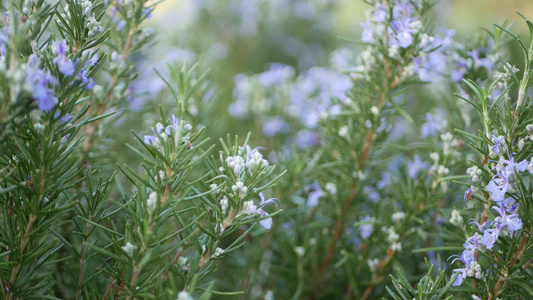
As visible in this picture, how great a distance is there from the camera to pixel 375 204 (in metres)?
1.72

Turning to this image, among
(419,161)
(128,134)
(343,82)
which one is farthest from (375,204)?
(128,134)

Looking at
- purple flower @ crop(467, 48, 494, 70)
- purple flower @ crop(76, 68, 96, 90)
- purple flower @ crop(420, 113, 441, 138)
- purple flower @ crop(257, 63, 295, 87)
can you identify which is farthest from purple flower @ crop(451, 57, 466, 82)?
purple flower @ crop(76, 68, 96, 90)

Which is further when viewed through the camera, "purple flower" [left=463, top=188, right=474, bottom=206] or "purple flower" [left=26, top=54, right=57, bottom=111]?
"purple flower" [left=463, top=188, right=474, bottom=206]

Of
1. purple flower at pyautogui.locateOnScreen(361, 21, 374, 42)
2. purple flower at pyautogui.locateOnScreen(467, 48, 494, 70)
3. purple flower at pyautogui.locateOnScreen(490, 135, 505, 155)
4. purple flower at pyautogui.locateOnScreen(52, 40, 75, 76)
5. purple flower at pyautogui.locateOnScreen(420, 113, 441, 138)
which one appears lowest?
purple flower at pyautogui.locateOnScreen(420, 113, 441, 138)

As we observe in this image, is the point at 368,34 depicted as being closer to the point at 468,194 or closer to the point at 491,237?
the point at 468,194

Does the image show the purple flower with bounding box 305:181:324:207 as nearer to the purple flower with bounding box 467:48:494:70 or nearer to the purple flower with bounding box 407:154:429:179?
the purple flower with bounding box 407:154:429:179

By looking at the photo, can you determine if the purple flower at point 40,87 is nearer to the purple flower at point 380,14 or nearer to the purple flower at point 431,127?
the purple flower at point 380,14

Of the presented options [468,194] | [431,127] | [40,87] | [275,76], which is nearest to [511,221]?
[468,194]

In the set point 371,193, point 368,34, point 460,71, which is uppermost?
point 368,34

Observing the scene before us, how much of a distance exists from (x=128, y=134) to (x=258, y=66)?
156 cm

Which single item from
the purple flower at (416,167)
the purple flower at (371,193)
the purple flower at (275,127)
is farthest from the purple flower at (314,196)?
the purple flower at (275,127)

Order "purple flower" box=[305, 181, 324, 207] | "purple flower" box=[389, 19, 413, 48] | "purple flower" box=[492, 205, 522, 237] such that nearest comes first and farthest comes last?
1. "purple flower" box=[492, 205, 522, 237]
2. "purple flower" box=[389, 19, 413, 48]
3. "purple flower" box=[305, 181, 324, 207]

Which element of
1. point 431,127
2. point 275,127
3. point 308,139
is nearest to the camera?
point 431,127

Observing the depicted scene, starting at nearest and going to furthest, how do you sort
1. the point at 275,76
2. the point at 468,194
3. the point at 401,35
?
the point at 468,194
the point at 401,35
the point at 275,76
